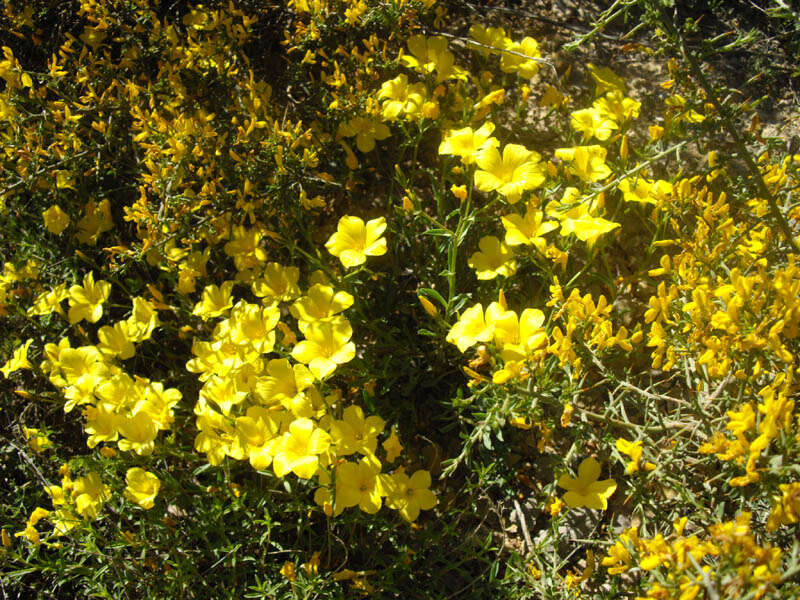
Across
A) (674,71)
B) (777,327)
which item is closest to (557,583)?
Result: (777,327)

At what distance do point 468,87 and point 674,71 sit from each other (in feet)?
4.44

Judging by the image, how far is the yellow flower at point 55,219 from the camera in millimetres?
2979

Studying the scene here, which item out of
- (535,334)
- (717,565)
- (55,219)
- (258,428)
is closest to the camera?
(717,565)

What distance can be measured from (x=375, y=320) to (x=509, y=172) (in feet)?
2.87

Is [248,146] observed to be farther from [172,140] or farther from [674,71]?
[674,71]

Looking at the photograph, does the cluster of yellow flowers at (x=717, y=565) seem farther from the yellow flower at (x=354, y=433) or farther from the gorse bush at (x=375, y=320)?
the yellow flower at (x=354, y=433)

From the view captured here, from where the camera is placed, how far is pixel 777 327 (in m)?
1.78

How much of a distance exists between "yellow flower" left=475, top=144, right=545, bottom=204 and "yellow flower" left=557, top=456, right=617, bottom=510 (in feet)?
3.62

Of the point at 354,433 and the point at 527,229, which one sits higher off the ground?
the point at 527,229

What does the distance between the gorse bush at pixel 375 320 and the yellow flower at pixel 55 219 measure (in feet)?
0.05

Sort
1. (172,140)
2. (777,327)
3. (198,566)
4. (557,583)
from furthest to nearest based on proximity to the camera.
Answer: (198,566)
(172,140)
(557,583)
(777,327)

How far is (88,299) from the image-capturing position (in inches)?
110

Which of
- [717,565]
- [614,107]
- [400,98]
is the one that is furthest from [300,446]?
[614,107]

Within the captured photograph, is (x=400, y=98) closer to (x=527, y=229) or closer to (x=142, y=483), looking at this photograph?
(x=527, y=229)
